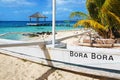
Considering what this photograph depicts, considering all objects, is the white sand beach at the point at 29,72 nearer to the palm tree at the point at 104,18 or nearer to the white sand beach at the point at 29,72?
the white sand beach at the point at 29,72

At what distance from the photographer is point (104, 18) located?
34.7ft

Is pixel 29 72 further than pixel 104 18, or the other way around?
pixel 104 18

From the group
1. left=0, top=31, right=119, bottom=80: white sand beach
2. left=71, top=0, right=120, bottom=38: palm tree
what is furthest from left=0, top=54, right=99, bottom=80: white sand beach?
left=71, top=0, right=120, bottom=38: palm tree

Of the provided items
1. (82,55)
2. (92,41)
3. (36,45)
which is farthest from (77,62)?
(92,41)

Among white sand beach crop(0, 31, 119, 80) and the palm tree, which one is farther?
the palm tree

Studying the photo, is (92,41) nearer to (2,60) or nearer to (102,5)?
(102,5)

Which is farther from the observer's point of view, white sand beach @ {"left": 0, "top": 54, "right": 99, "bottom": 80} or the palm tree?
the palm tree

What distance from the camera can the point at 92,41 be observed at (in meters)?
9.77

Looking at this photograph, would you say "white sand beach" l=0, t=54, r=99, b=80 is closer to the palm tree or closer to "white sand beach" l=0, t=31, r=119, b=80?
"white sand beach" l=0, t=31, r=119, b=80

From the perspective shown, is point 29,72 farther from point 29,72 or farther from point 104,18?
point 104,18

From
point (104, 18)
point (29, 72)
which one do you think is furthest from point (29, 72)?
point (104, 18)

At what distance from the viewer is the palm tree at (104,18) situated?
10.1 meters

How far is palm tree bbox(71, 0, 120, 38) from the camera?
10141mm

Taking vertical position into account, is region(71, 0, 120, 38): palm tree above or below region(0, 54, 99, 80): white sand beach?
above
